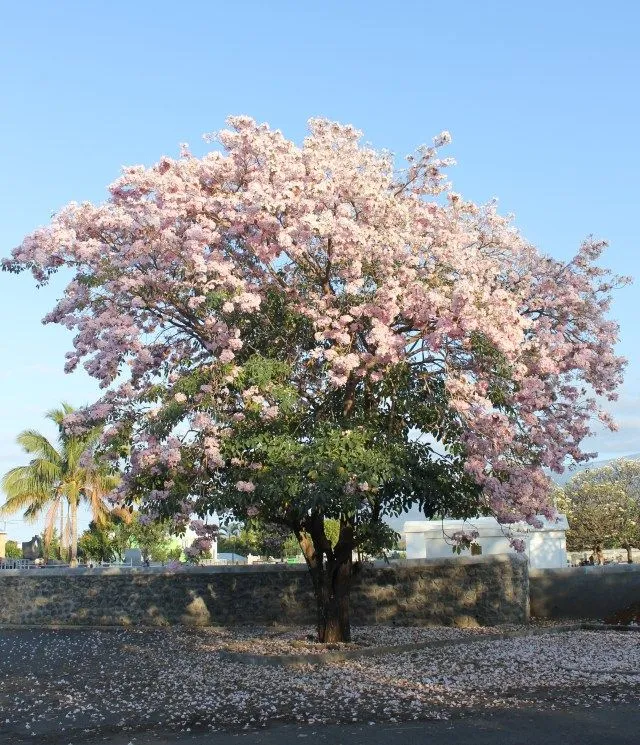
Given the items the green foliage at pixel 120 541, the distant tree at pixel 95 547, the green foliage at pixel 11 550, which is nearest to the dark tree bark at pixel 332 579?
the green foliage at pixel 120 541

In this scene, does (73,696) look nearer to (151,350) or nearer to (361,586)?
(151,350)

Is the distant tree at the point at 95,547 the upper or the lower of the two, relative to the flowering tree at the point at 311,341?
lower

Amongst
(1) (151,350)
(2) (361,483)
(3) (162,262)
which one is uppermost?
(3) (162,262)

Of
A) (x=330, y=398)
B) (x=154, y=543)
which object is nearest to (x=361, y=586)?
(x=330, y=398)

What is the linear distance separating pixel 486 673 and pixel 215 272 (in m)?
8.25

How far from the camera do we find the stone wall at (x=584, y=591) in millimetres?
23250

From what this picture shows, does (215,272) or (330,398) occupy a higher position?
(215,272)

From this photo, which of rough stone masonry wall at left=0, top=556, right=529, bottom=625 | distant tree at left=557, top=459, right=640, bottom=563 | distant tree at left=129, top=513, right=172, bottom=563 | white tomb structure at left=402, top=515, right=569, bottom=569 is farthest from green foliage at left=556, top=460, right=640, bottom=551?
rough stone masonry wall at left=0, top=556, right=529, bottom=625

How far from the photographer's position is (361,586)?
2350cm

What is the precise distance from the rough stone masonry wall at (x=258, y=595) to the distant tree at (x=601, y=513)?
96.6ft

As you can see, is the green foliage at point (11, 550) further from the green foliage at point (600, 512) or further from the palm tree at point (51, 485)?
the green foliage at point (600, 512)

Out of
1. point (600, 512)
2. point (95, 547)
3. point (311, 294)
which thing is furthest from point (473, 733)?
point (95, 547)

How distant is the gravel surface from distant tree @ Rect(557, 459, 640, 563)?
3147 centimetres

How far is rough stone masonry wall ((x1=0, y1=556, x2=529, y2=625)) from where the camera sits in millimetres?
22953
